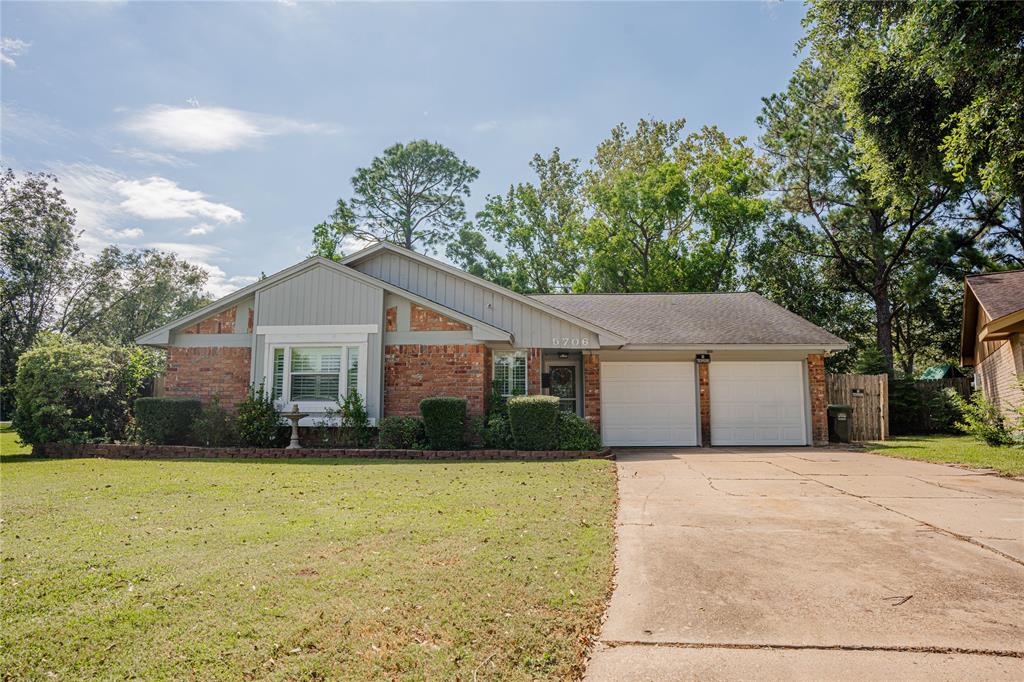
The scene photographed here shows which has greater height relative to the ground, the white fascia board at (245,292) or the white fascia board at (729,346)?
the white fascia board at (245,292)

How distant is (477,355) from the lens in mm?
12734

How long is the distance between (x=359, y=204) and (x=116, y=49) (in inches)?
1034

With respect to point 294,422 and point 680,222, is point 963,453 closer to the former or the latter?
point 294,422

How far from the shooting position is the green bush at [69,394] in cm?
1234

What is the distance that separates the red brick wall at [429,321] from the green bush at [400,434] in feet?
7.05

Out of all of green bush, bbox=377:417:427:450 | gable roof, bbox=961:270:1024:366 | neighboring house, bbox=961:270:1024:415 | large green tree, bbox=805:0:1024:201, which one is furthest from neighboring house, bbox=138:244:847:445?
large green tree, bbox=805:0:1024:201

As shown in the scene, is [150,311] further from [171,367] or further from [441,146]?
[171,367]

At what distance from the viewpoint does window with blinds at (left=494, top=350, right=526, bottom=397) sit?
44.9 feet

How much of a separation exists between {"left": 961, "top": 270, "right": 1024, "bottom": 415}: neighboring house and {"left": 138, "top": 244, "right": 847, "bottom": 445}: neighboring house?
3597mm

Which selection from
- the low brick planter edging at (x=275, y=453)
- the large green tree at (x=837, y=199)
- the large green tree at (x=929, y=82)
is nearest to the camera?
the large green tree at (x=929, y=82)

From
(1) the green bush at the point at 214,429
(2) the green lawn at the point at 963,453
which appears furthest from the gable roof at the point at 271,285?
(2) the green lawn at the point at 963,453

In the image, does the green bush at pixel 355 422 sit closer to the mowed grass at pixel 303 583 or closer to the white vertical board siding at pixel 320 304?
the white vertical board siding at pixel 320 304

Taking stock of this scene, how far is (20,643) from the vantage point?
2.94 m

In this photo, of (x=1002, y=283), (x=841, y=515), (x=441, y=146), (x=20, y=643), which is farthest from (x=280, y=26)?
(x=441, y=146)
